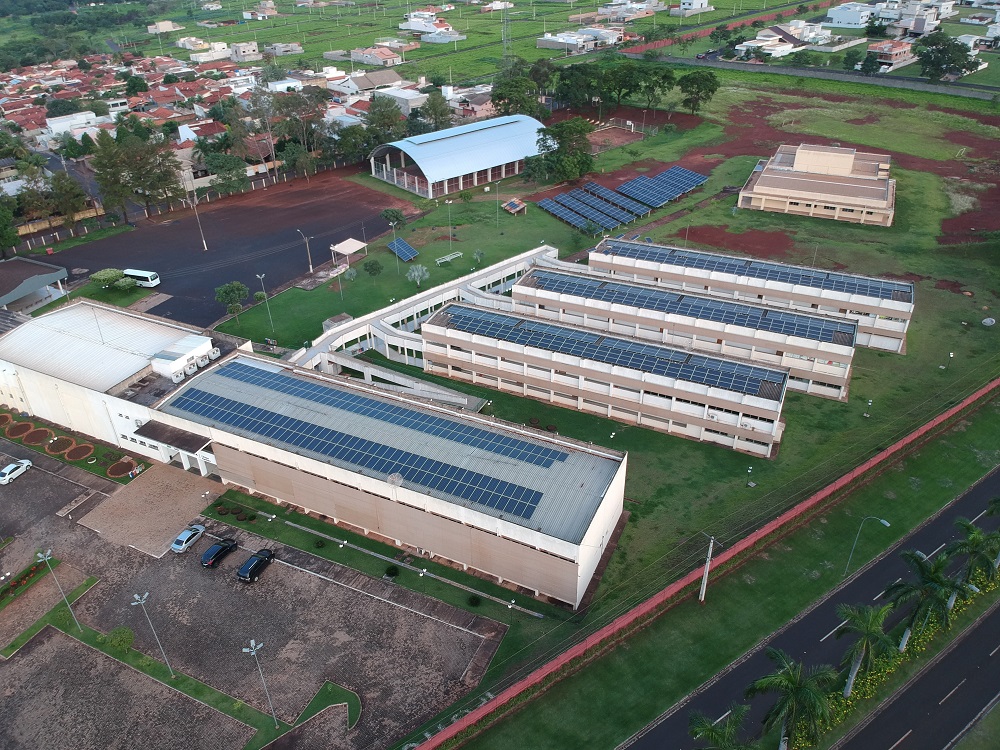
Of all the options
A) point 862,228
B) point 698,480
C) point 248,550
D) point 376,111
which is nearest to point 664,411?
point 698,480

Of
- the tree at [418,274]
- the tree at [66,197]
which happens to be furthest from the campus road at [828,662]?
the tree at [66,197]

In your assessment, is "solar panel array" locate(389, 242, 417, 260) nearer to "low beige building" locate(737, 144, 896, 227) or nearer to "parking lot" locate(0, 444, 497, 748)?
"parking lot" locate(0, 444, 497, 748)

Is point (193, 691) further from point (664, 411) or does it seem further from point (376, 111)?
point (376, 111)

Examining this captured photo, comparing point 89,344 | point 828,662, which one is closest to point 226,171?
point 89,344

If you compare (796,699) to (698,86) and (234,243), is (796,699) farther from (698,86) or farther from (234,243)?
(698,86)

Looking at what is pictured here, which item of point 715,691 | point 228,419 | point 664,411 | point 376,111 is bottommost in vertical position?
point 715,691

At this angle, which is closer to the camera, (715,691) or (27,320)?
(715,691)
